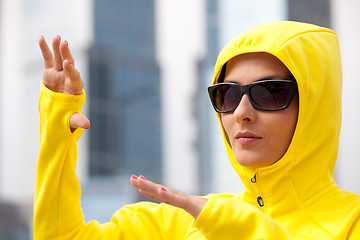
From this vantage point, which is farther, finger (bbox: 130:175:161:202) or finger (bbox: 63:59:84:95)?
finger (bbox: 63:59:84:95)

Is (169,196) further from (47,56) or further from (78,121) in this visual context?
(47,56)

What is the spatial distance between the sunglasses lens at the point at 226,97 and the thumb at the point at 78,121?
0.37 meters

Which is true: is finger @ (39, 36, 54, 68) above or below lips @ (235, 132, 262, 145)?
above

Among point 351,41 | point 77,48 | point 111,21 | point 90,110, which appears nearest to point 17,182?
point 90,110

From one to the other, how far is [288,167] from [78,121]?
0.57 meters

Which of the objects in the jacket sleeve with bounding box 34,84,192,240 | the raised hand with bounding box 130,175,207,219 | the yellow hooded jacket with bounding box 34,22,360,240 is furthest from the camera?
the jacket sleeve with bounding box 34,84,192,240

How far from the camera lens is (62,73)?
1523 mm

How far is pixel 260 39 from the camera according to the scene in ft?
4.76

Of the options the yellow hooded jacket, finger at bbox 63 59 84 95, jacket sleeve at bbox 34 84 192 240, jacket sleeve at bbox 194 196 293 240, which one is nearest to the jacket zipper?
the yellow hooded jacket

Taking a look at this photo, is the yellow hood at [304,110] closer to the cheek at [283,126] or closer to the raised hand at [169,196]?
the cheek at [283,126]

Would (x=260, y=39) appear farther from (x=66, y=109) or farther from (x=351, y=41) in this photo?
(x=351, y=41)

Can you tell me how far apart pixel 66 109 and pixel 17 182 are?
12462 mm

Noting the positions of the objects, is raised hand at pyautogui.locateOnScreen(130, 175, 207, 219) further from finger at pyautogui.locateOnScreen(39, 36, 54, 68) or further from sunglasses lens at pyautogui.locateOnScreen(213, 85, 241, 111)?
finger at pyautogui.locateOnScreen(39, 36, 54, 68)

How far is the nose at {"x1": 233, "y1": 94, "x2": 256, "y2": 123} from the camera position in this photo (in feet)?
4.56
